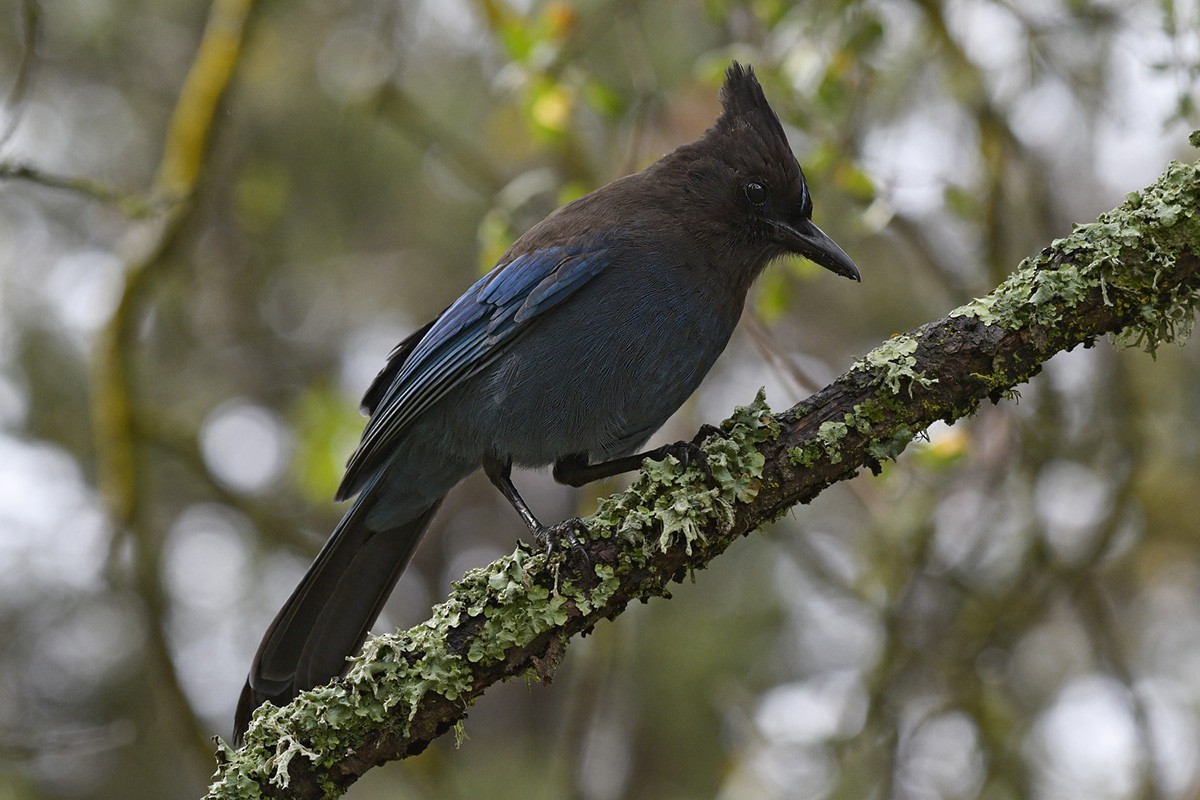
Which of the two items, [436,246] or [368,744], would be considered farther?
[436,246]

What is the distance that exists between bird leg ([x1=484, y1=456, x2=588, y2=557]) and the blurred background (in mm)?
1007

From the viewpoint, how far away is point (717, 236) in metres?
4.41

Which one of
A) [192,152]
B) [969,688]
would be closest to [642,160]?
[192,152]

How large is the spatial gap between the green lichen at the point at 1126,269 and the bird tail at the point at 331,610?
2250 mm

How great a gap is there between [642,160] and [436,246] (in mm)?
2824

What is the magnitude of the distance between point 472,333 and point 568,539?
1498 millimetres

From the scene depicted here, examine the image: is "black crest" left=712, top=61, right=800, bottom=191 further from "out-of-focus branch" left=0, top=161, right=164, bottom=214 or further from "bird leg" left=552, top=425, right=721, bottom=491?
"out-of-focus branch" left=0, top=161, right=164, bottom=214

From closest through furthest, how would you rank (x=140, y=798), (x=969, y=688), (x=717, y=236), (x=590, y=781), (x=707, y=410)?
(x=717, y=236) < (x=969, y=688) < (x=590, y=781) < (x=707, y=410) < (x=140, y=798)

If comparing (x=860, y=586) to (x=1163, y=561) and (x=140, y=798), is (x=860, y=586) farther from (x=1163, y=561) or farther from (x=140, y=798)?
(x=140, y=798)

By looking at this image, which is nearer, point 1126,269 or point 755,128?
point 1126,269

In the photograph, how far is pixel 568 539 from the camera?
310 cm

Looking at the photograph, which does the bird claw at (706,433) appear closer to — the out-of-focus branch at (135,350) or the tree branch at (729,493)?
the tree branch at (729,493)

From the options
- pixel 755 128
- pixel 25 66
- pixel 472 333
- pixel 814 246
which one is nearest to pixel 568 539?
pixel 472 333

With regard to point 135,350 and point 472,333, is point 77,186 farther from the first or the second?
point 135,350
